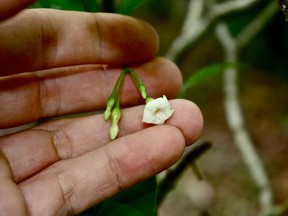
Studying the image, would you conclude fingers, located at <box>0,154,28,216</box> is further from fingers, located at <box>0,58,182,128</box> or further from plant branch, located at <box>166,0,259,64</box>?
plant branch, located at <box>166,0,259,64</box>

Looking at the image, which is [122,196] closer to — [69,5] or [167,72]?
[167,72]

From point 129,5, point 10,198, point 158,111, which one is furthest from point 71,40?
point 10,198

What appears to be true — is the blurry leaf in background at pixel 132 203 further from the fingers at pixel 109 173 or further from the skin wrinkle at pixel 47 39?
the skin wrinkle at pixel 47 39

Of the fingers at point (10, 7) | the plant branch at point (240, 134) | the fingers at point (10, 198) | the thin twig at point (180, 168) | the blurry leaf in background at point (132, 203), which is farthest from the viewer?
the plant branch at point (240, 134)

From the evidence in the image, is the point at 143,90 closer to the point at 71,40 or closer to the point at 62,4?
the point at 71,40

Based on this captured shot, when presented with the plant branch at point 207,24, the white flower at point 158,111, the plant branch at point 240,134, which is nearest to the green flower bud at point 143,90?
the white flower at point 158,111

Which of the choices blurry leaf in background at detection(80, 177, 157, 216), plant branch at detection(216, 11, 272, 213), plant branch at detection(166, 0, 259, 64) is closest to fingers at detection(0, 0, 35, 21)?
blurry leaf in background at detection(80, 177, 157, 216)

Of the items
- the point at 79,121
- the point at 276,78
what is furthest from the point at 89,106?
the point at 276,78
